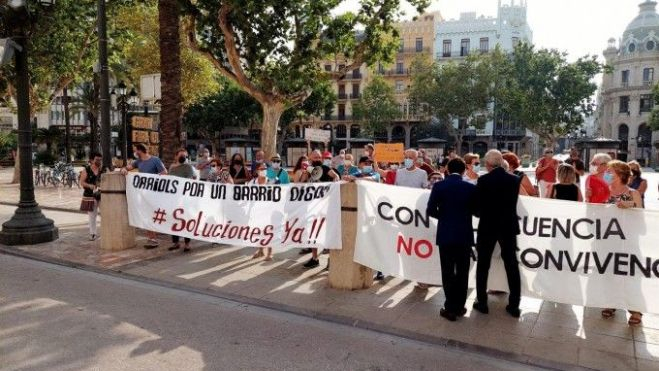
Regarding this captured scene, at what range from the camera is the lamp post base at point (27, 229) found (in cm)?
873

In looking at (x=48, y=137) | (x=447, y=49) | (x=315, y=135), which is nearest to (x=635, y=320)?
(x=315, y=135)

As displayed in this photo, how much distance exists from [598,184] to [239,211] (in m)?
5.12

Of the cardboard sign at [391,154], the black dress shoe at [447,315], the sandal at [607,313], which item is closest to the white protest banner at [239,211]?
the black dress shoe at [447,315]

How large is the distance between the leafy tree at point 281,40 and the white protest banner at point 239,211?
23.9ft

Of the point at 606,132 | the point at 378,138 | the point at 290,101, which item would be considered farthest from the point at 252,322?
the point at 606,132

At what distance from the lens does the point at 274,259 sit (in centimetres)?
796

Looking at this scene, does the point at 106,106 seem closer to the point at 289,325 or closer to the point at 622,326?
the point at 289,325

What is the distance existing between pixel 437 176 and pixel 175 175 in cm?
462

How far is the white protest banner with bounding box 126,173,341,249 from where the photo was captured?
254 inches

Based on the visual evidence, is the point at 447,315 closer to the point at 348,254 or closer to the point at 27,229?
the point at 348,254

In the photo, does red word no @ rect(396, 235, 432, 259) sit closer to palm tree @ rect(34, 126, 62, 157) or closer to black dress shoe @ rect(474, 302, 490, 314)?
black dress shoe @ rect(474, 302, 490, 314)

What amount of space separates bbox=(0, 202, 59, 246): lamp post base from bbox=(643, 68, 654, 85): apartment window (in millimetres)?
73674

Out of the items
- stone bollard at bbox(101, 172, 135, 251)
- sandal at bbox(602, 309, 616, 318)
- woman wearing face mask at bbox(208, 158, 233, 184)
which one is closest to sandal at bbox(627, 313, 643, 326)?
sandal at bbox(602, 309, 616, 318)

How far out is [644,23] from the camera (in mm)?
65938
